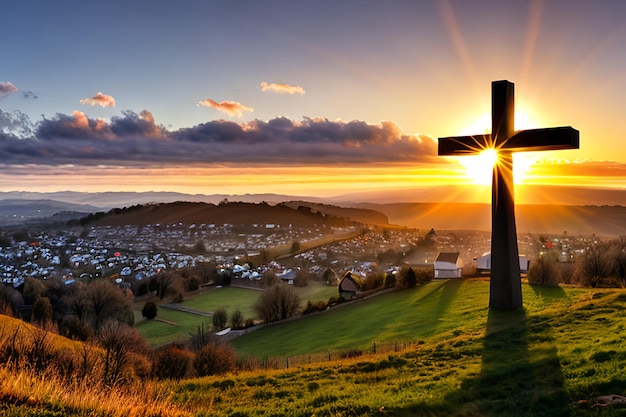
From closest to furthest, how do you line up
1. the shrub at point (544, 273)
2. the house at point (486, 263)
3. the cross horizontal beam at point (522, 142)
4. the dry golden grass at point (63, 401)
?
the dry golden grass at point (63, 401)
the cross horizontal beam at point (522, 142)
the shrub at point (544, 273)
the house at point (486, 263)

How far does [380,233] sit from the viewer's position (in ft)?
408

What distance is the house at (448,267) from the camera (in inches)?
1815

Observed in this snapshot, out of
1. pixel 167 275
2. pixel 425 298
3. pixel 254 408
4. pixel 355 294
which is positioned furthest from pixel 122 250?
pixel 254 408

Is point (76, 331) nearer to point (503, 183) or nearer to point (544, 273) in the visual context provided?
point (503, 183)

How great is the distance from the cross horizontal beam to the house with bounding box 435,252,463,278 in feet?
100

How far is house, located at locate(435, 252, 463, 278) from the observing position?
46.1 metres

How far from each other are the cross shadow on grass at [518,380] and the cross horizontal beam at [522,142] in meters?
6.12

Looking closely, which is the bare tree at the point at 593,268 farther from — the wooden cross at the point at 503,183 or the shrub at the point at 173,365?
the shrub at the point at 173,365

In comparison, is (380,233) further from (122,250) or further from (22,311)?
(22,311)

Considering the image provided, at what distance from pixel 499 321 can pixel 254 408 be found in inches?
434

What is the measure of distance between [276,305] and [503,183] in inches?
1143

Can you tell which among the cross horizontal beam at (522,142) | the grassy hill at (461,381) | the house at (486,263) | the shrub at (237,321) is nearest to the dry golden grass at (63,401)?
the grassy hill at (461,381)

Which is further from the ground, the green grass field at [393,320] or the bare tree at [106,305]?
the green grass field at [393,320]

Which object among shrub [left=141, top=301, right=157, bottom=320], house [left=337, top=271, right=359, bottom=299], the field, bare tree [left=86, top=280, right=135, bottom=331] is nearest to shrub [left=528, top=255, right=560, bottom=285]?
house [left=337, top=271, right=359, bottom=299]
